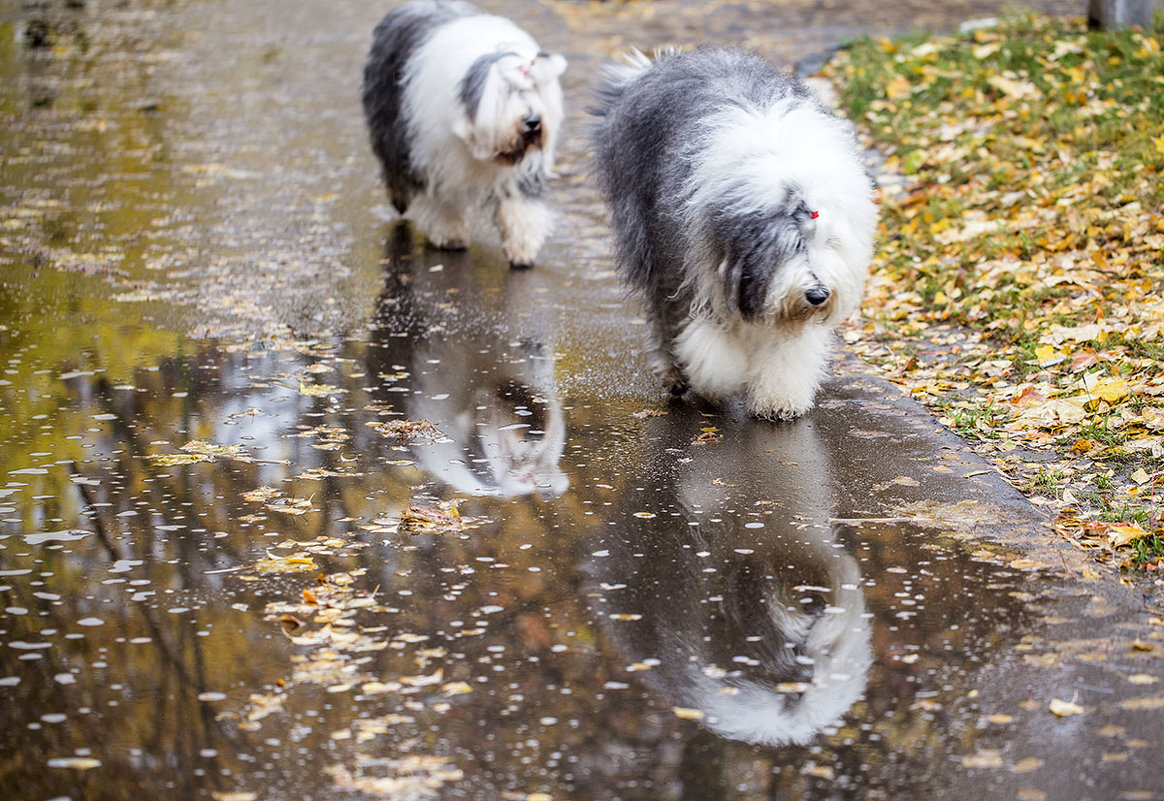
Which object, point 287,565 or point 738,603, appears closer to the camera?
point 738,603

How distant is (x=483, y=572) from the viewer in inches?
163

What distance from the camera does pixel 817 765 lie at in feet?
10.2

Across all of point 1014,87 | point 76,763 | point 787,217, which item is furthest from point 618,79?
point 1014,87

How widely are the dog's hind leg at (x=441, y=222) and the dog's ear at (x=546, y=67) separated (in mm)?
1097

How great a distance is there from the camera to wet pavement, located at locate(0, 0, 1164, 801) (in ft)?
10.4

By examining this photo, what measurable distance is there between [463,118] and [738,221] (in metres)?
2.83

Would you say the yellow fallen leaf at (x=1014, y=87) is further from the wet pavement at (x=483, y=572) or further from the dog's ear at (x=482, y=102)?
the dog's ear at (x=482, y=102)

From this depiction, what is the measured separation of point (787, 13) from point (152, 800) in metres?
13.5

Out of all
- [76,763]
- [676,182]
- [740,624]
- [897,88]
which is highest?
[676,182]

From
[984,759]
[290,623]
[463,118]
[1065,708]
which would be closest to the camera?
[984,759]

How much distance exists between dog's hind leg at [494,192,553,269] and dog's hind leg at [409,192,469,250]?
382 millimetres

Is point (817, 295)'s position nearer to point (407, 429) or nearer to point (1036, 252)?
point (407, 429)

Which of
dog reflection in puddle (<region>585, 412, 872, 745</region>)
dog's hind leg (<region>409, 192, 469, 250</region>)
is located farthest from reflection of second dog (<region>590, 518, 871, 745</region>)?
dog's hind leg (<region>409, 192, 469, 250</region>)

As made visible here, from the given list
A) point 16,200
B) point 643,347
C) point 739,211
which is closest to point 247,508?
point 739,211
